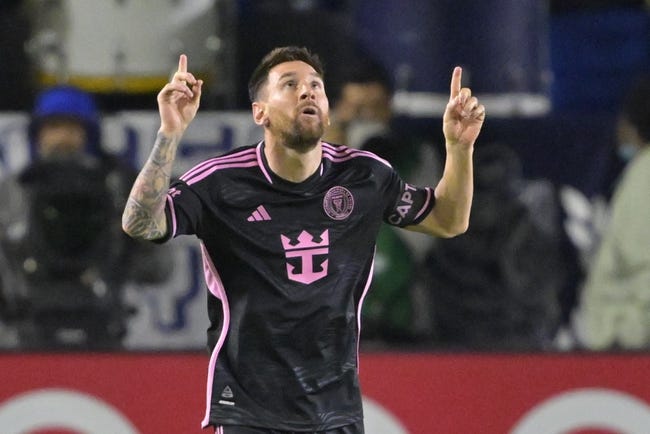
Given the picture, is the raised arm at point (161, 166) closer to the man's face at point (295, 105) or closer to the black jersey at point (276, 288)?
the black jersey at point (276, 288)

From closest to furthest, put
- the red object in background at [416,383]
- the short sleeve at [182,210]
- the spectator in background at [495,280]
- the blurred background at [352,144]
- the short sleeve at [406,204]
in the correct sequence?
the short sleeve at [182,210] < the short sleeve at [406,204] < the red object in background at [416,383] < the blurred background at [352,144] < the spectator in background at [495,280]

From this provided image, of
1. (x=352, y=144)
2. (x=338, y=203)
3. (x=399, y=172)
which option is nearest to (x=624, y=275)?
(x=399, y=172)

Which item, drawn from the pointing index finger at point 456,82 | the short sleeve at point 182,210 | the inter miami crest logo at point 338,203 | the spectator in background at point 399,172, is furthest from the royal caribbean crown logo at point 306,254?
the spectator in background at point 399,172

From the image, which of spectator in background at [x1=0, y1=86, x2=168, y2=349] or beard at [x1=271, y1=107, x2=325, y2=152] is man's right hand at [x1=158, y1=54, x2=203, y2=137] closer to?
beard at [x1=271, y1=107, x2=325, y2=152]

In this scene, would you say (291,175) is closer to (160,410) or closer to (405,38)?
(160,410)

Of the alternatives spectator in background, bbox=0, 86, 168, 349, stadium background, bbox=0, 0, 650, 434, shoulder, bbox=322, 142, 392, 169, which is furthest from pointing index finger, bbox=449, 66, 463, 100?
spectator in background, bbox=0, 86, 168, 349

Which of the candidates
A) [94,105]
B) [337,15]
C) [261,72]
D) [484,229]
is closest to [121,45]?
[94,105]

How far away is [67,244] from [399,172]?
4.75ft

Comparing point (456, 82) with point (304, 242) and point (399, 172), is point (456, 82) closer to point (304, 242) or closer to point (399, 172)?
point (304, 242)

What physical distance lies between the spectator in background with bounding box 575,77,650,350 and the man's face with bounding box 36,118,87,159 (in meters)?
2.31

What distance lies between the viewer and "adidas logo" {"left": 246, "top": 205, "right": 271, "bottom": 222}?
498 cm

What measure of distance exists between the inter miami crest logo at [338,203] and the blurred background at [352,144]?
1.76 meters

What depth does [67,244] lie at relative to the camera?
690 cm

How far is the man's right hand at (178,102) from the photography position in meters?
4.71
